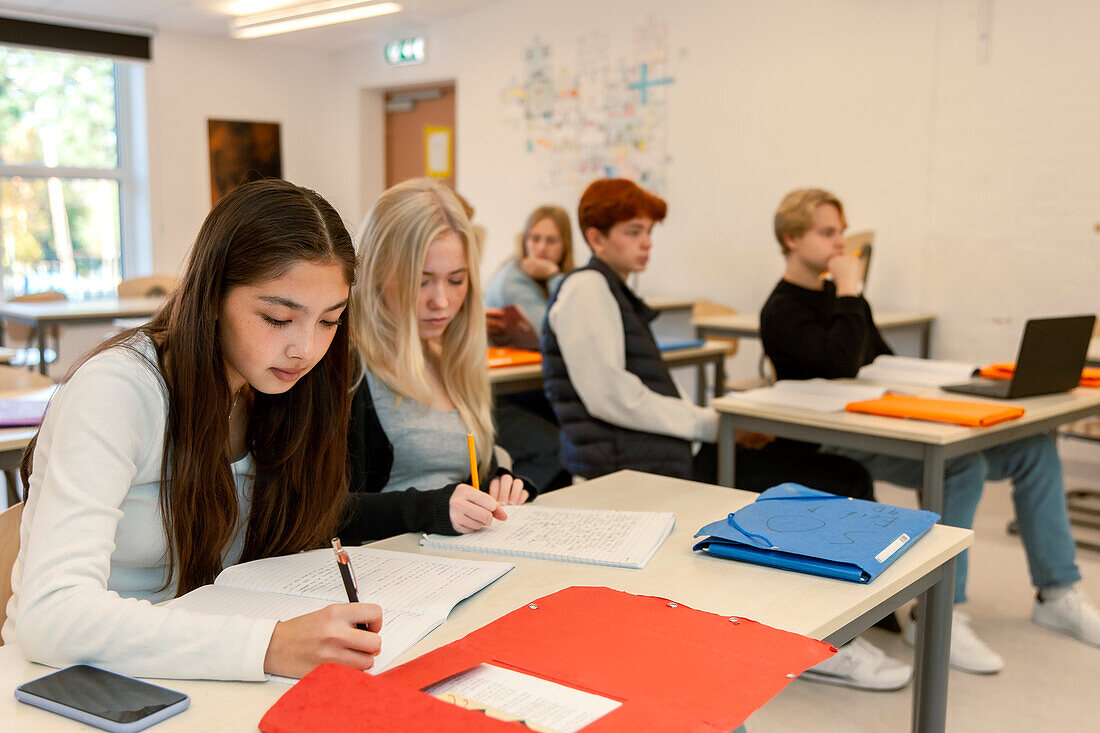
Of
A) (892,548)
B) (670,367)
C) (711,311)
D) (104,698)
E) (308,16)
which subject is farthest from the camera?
(308,16)

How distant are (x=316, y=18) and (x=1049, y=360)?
16.6 feet

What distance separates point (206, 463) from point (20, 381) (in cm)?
174

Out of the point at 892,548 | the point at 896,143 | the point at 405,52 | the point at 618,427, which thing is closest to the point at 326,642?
the point at 892,548

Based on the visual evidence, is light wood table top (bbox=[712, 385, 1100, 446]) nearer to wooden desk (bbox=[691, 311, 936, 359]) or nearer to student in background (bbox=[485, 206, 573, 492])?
student in background (bbox=[485, 206, 573, 492])

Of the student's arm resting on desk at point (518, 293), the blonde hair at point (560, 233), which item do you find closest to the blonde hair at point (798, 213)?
the student's arm resting on desk at point (518, 293)

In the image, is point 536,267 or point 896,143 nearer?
point 536,267

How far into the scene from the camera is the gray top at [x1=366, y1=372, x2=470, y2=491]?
168 cm

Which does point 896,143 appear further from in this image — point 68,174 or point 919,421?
point 68,174

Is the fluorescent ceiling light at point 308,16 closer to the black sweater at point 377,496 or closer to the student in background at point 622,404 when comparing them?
the student in background at point 622,404

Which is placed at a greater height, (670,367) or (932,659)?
(670,367)

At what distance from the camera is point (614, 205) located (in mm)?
2557

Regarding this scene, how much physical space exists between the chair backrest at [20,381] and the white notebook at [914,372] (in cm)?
218

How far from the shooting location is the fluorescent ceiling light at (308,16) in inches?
227

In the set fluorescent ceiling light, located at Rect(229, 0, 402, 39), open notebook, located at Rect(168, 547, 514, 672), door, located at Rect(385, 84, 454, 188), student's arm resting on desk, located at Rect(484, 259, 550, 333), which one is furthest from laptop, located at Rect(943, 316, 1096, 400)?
door, located at Rect(385, 84, 454, 188)
